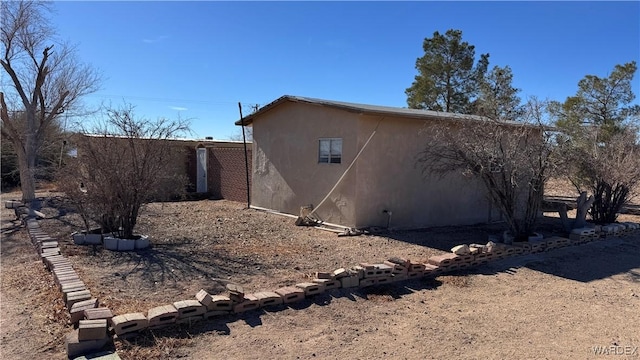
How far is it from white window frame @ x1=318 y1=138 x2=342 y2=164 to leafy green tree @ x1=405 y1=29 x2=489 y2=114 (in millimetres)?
14882

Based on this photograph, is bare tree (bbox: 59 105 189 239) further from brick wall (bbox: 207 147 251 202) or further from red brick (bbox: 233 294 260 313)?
brick wall (bbox: 207 147 251 202)

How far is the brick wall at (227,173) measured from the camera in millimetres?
14367

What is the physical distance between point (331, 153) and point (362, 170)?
1077mm

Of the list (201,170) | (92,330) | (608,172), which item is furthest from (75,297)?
(201,170)

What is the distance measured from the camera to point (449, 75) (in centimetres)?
2345

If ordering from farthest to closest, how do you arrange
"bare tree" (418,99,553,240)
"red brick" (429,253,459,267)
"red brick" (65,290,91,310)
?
"bare tree" (418,99,553,240) < "red brick" (429,253,459,267) < "red brick" (65,290,91,310)

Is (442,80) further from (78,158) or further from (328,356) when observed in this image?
(328,356)

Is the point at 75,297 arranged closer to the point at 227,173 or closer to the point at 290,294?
the point at 290,294

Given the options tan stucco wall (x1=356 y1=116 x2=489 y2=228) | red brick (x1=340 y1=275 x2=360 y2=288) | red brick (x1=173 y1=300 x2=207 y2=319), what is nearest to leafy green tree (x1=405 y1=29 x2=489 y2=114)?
tan stucco wall (x1=356 y1=116 x2=489 y2=228)

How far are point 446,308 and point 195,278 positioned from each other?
312 cm

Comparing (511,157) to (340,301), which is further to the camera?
(511,157)

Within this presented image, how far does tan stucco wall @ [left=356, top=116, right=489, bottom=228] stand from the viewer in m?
9.22

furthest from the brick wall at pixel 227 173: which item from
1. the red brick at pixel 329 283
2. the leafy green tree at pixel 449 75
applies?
the leafy green tree at pixel 449 75

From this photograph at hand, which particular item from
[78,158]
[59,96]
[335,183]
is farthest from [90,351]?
[59,96]
